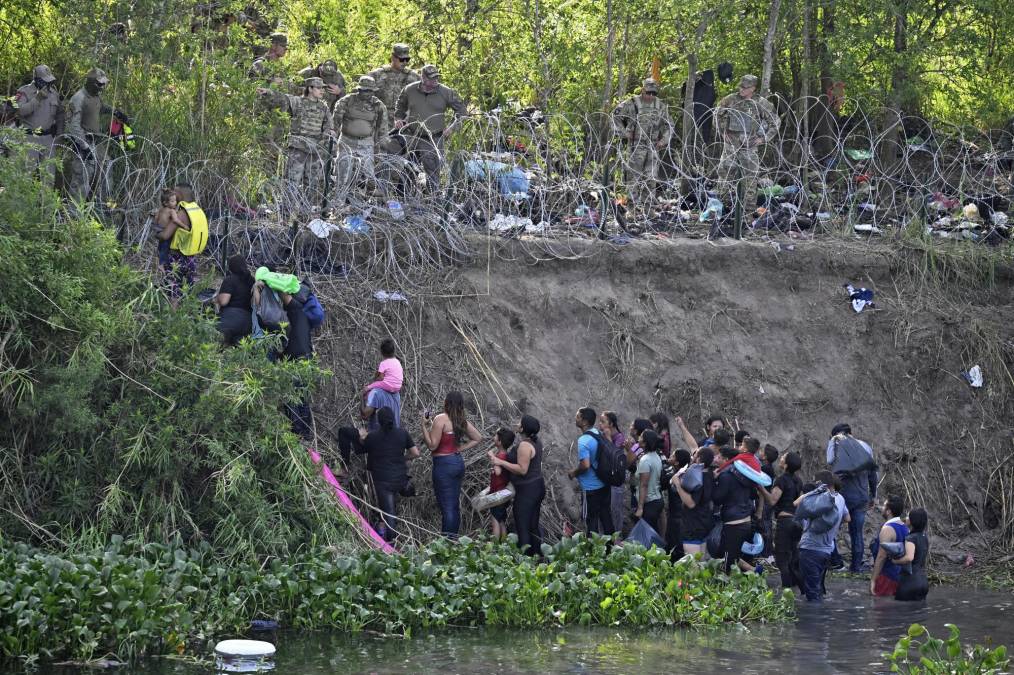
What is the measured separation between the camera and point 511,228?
1616 centimetres

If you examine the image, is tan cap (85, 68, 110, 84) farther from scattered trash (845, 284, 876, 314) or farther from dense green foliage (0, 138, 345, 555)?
scattered trash (845, 284, 876, 314)

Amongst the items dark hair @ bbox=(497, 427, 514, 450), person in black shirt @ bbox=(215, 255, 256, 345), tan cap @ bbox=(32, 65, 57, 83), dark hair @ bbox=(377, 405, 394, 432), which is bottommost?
dark hair @ bbox=(497, 427, 514, 450)

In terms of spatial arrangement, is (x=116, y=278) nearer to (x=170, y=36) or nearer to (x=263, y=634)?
(x=263, y=634)

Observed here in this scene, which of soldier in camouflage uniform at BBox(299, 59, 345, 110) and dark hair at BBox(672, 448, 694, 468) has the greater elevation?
soldier in camouflage uniform at BBox(299, 59, 345, 110)

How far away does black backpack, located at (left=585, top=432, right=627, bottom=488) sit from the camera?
1354 cm

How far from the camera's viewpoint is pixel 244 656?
32.0 feet

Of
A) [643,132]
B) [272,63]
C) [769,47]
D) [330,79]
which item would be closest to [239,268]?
[272,63]

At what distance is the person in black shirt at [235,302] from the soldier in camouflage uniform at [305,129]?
2219mm

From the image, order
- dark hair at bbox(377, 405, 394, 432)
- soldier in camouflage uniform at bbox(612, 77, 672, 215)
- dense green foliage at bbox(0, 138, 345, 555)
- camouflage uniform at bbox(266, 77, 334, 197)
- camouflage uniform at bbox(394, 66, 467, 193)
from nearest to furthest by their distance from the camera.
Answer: dense green foliage at bbox(0, 138, 345, 555) < dark hair at bbox(377, 405, 394, 432) < camouflage uniform at bbox(266, 77, 334, 197) < camouflage uniform at bbox(394, 66, 467, 193) < soldier in camouflage uniform at bbox(612, 77, 672, 215)

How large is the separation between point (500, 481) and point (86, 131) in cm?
522

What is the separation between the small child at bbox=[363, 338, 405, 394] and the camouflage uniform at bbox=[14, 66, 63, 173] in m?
3.71

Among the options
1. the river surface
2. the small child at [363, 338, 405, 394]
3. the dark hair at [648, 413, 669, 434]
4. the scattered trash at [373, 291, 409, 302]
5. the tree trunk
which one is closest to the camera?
the river surface

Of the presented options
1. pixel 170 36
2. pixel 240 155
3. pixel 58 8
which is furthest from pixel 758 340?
pixel 58 8

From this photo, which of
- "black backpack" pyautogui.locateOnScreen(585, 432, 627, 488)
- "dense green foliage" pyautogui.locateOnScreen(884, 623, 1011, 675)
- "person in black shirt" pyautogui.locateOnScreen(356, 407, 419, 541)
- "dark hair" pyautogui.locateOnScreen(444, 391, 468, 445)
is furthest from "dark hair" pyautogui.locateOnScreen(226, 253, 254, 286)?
"dense green foliage" pyautogui.locateOnScreen(884, 623, 1011, 675)
